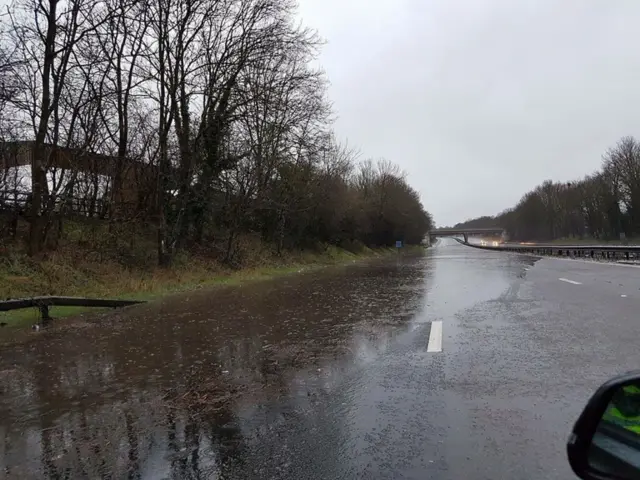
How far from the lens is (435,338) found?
885cm

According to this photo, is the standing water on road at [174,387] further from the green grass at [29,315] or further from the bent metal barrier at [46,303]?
the green grass at [29,315]

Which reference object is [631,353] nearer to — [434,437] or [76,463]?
[434,437]

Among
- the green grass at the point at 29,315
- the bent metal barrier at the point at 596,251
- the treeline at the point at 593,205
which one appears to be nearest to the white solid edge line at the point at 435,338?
the green grass at the point at 29,315

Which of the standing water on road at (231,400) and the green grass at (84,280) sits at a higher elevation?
the green grass at (84,280)

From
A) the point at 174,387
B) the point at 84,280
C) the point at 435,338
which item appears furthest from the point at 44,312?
the point at 435,338

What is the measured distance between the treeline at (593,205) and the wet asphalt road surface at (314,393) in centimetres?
7615

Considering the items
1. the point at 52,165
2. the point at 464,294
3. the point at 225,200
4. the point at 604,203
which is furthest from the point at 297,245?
the point at 604,203

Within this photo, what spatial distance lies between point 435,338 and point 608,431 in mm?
6738

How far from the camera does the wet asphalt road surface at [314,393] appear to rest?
413cm

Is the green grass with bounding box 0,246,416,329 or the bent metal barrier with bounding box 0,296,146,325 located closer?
the bent metal barrier with bounding box 0,296,146,325

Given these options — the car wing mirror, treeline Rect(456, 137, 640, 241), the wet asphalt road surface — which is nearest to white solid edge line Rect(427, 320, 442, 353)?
the wet asphalt road surface

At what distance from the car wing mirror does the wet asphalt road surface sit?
170 centimetres

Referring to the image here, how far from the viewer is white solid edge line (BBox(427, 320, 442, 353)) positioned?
7.97m

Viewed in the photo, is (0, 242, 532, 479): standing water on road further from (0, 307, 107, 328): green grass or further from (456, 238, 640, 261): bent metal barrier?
(456, 238, 640, 261): bent metal barrier
